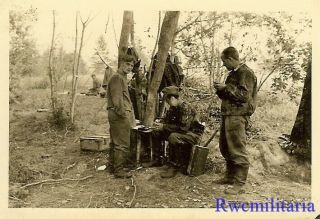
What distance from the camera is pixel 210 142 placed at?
15.8ft

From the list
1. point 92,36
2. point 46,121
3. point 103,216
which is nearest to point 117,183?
point 103,216

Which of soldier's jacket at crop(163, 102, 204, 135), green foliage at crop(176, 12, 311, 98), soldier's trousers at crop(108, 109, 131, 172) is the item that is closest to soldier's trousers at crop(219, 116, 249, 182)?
soldier's jacket at crop(163, 102, 204, 135)

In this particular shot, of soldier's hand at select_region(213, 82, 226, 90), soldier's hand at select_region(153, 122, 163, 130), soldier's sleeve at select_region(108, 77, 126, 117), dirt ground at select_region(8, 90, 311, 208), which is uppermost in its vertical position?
soldier's hand at select_region(213, 82, 226, 90)

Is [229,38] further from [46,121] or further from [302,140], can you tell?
[46,121]

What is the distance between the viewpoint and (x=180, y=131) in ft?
15.5

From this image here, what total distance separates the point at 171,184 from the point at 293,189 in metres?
1.06

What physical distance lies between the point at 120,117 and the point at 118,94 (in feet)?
0.69

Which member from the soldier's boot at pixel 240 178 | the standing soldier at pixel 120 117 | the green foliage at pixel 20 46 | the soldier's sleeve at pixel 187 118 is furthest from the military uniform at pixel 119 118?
the soldier's boot at pixel 240 178

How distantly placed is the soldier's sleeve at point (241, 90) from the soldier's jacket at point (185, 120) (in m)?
0.40

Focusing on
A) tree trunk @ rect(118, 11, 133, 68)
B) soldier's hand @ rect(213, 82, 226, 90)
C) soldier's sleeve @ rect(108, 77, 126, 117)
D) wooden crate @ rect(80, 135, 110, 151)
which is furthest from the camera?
wooden crate @ rect(80, 135, 110, 151)

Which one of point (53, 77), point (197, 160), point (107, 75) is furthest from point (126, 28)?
point (197, 160)

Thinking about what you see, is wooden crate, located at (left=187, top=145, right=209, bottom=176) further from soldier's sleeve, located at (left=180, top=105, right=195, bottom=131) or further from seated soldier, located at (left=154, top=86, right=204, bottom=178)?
soldier's sleeve, located at (left=180, top=105, right=195, bottom=131)

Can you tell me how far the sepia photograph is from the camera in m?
4.46

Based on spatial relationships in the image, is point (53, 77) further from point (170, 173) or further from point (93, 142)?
point (170, 173)
